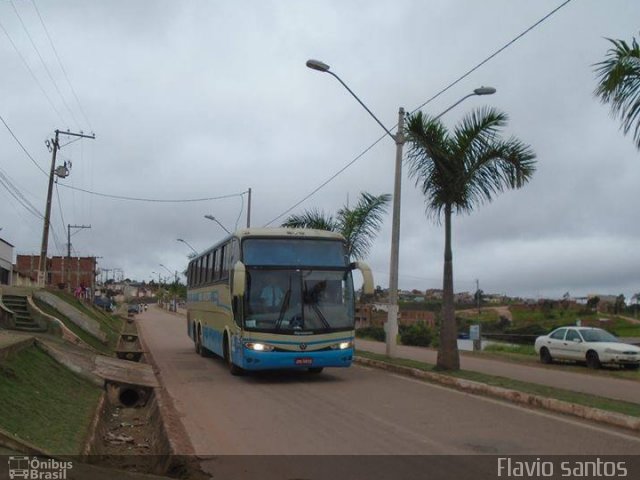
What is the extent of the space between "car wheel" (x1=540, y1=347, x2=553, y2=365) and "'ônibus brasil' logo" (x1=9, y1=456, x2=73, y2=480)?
66.5ft

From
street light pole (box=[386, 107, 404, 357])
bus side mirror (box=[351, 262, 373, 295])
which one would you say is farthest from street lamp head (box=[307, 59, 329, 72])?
bus side mirror (box=[351, 262, 373, 295])

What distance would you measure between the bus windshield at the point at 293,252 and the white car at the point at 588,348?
10.6 meters

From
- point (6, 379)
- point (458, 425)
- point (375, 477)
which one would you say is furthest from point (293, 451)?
point (6, 379)

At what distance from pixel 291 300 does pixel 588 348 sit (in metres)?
11.9

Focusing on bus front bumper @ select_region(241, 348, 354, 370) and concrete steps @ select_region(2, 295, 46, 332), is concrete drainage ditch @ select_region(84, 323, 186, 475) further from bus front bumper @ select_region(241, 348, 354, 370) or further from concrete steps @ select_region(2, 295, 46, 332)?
concrete steps @ select_region(2, 295, 46, 332)

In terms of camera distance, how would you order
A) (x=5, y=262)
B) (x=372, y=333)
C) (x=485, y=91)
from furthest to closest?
(x=5, y=262) → (x=372, y=333) → (x=485, y=91)

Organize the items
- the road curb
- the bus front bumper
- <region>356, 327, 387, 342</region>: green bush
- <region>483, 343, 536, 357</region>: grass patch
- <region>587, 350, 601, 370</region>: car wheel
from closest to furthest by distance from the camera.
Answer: the road curb
the bus front bumper
<region>587, 350, 601, 370</region>: car wheel
<region>483, 343, 536, 357</region>: grass patch
<region>356, 327, 387, 342</region>: green bush

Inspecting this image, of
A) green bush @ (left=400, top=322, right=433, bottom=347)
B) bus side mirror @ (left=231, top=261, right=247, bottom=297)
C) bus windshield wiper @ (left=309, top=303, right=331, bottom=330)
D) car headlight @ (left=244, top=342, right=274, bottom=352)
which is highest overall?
bus side mirror @ (left=231, top=261, right=247, bottom=297)

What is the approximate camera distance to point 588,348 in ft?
70.4

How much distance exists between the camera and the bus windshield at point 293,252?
1489 centimetres

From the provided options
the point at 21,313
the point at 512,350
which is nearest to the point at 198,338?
the point at 21,313

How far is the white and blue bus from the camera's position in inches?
564

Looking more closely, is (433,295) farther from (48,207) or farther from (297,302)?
(297,302)

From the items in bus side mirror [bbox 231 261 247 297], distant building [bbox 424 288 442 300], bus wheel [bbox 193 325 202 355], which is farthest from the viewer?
distant building [bbox 424 288 442 300]
